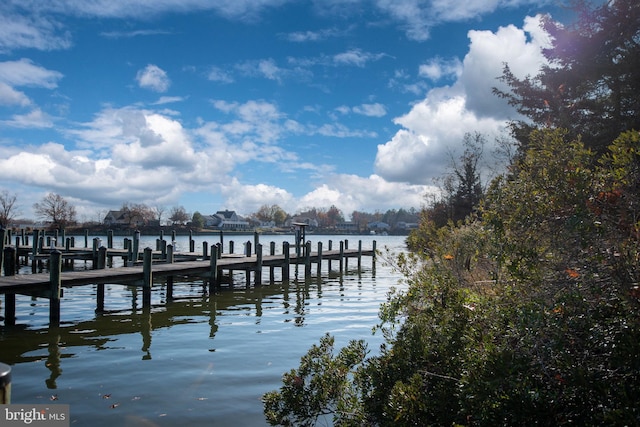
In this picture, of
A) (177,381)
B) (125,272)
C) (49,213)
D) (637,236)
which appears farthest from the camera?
(49,213)

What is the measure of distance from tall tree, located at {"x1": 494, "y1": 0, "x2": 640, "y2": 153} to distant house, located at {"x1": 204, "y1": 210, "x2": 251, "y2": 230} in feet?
415

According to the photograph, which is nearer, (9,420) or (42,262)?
(9,420)

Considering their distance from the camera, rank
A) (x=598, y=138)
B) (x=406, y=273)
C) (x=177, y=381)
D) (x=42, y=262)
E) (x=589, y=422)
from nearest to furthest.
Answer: (x=589, y=422) < (x=406, y=273) < (x=177, y=381) < (x=598, y=138) < (x=42, y=262)

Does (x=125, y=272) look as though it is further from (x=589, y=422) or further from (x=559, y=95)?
(x=559, y=95)

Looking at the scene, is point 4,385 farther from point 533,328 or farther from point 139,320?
point 139,320

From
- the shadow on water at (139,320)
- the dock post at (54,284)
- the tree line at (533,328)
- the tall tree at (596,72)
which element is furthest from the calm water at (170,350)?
the tall tree at (596,72)

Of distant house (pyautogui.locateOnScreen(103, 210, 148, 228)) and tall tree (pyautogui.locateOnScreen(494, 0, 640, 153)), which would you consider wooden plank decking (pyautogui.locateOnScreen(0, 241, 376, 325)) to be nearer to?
tall tree (pyautogui.locateOnScreen(494, 0, 640, 153))

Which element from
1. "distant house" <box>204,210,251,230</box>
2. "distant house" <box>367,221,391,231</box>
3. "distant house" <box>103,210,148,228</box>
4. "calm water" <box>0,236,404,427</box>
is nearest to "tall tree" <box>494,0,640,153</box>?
"calm water" <box>0,236,404,427</box>

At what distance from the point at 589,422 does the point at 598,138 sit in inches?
689

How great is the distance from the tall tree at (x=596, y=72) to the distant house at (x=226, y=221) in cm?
12637

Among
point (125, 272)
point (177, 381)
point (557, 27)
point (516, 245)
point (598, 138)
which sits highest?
point (557, 27)

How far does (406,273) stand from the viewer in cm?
714

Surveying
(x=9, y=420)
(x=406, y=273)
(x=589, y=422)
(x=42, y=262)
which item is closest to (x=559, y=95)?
(x=406, y=273)

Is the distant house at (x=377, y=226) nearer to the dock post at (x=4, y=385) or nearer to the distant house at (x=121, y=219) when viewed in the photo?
the distant house at (x=121, y=219)
